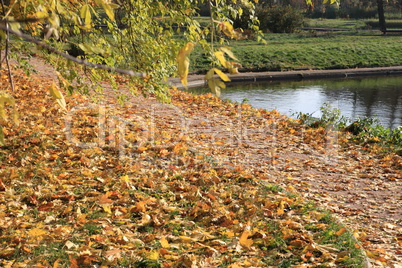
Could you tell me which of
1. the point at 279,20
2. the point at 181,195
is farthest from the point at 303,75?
the point at 181,195

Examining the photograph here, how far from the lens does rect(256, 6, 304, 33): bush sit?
31.9m

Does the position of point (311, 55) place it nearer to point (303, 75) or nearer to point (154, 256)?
point (303, 75)

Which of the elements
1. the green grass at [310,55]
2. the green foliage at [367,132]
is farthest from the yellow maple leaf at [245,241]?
the green grass at [310,55]

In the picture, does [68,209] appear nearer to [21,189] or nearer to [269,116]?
[21,189]

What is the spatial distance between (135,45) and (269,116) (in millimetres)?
4140

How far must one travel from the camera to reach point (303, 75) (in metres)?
18.6

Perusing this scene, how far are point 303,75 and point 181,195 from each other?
14920 mm

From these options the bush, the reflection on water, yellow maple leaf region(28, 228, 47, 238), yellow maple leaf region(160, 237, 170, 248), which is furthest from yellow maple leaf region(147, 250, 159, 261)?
the bush

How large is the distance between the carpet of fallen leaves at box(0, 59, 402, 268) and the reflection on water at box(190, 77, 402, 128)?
3.90 metres

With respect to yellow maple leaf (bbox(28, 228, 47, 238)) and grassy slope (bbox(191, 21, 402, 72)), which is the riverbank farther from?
yellow maple leaf (bbox(28, 228, 47, 238))

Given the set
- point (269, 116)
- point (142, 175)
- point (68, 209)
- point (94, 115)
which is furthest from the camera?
point (269, 116)

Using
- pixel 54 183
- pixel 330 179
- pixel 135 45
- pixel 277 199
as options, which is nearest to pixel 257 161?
pixel 330 179

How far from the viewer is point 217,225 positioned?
13.3 feet

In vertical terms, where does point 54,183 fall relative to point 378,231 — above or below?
above
